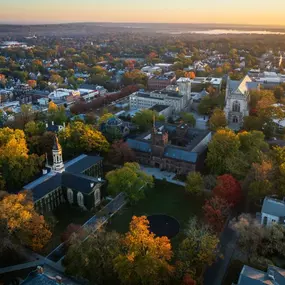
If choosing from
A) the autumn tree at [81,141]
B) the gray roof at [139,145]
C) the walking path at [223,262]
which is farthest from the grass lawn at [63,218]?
the gray roof at [139,145]

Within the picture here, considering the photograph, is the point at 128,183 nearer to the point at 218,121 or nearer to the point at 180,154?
the point at 180,154

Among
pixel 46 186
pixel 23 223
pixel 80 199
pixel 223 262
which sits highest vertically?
pixel 23 223

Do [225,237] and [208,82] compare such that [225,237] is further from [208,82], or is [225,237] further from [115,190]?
[208,82]

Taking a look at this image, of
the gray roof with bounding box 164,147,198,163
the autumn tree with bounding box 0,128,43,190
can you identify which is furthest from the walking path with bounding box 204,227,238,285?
the autumn tree with bounding box 0,128,43,190

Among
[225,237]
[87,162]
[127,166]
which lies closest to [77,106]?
[87,162]

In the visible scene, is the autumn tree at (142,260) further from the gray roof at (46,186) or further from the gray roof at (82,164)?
the gray roof at (82,164)

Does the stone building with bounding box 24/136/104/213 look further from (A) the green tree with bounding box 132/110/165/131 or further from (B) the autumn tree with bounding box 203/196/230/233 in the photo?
(A) the green tree with bounding box 132/110/165/131

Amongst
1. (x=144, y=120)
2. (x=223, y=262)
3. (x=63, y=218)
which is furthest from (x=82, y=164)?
(x=144, y=120)
